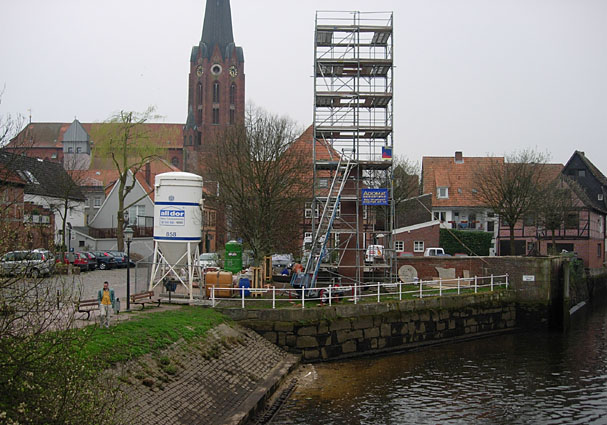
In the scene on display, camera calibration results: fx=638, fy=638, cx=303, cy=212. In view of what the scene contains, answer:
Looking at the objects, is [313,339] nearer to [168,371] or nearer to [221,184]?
[168,371]

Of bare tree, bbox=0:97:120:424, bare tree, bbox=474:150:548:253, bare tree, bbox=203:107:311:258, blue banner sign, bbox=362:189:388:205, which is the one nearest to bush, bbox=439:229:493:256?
bare tree, bbox=474:150:548:253

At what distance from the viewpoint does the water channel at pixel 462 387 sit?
1716cm

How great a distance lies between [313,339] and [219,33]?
8973cm

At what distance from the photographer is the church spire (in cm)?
10238

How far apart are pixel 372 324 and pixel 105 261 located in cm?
2616

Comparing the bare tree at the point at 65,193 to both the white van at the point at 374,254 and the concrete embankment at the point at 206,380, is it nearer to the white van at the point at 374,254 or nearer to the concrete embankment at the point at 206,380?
the white van at the point at 374,254

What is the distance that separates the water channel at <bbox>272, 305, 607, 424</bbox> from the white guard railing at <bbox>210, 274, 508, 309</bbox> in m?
2.52

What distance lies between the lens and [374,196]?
98.0 ft

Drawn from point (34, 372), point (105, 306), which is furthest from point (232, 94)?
point (34, 372)

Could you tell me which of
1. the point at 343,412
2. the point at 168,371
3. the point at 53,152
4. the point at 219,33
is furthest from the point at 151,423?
the point at 53,152

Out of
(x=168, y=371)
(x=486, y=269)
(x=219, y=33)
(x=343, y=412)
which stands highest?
(x=219, y=33)

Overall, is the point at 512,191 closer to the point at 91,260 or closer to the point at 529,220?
the point at 529,220

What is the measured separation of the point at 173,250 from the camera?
83.2 feet

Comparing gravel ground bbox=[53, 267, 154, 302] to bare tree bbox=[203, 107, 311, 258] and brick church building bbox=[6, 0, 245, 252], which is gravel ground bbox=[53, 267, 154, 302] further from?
brick church building bbox=[6, 0, 245, 252]
